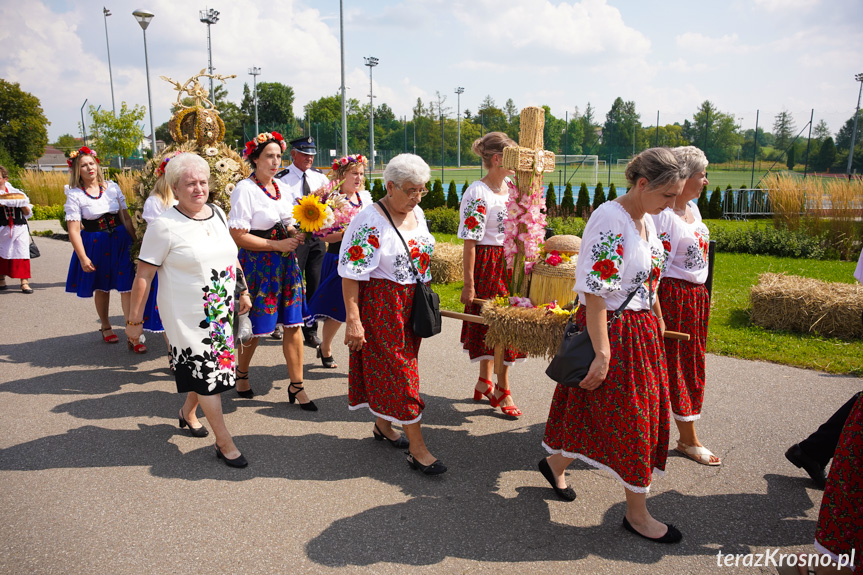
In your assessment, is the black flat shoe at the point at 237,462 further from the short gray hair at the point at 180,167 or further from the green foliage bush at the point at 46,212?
the green foliage bush at the point at 46,212

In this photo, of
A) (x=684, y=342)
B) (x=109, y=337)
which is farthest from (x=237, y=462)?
(x=109, y=337)

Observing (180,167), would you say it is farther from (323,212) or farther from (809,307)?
(809,307)

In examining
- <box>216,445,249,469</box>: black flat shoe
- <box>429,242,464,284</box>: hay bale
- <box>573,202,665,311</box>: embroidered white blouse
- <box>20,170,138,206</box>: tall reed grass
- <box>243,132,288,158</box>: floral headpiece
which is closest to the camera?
<box>573,202,665,311</box>: embroidered white blouse

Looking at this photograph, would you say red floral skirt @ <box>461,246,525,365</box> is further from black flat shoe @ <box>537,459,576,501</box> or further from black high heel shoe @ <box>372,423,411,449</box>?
black flat shoe @ <box>537,459,576,501</box>

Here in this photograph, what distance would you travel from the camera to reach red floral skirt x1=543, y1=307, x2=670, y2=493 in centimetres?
299

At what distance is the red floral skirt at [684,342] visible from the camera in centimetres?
383

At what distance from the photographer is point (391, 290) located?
375cm

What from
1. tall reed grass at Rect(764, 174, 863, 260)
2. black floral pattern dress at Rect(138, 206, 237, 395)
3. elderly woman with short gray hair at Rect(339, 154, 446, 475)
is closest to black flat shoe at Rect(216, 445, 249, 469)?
black floral pattern dress at Rect(138, 206, 237, 395)

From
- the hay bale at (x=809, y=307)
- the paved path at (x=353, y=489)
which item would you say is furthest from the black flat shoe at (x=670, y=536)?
the hay bale at (x=809, y=307)

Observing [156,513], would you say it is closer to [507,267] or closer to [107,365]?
[507,267]

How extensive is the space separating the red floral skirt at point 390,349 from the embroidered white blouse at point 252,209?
143cm

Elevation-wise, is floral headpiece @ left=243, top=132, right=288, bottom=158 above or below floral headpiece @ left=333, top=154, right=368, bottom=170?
above

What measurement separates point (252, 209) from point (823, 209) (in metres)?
12.1

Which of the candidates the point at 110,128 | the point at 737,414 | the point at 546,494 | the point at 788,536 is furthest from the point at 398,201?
the point at 110,128
